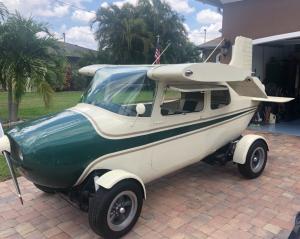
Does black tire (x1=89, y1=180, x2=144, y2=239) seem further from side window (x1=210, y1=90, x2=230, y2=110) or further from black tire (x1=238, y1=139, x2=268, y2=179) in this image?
black tire (x1=238, y1=139, x2=268, y2=179)

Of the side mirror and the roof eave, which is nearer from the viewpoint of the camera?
the side mirror

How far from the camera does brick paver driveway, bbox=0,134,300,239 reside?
12.4ft

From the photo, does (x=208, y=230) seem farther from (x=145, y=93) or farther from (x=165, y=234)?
(x=145, y=93)

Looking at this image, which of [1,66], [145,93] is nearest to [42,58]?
[1,66]

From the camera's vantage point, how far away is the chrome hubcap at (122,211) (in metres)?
3.51

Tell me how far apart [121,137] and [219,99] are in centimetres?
231

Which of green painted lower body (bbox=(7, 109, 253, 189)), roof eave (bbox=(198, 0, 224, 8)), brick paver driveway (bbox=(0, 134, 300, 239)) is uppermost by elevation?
roof eave (bbox=(198, 0, 224, 8))

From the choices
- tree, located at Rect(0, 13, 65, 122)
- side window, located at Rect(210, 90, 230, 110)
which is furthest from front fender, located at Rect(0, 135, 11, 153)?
tree, located at Rect(0, 13, 65, 122)

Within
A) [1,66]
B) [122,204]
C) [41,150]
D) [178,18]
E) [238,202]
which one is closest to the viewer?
[41,150]

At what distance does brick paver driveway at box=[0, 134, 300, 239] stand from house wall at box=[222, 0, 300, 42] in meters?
4.60

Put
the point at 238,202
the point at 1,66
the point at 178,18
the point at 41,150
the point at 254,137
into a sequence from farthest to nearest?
the point at 178,18 < the point at 1,66 < the point at 254,137 < the point at 238,202 < the point at 41,150

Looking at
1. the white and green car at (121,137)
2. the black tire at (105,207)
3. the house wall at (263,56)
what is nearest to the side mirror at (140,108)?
the white and green car at (121,137)

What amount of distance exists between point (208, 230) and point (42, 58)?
657 cm

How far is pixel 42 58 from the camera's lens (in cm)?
836
